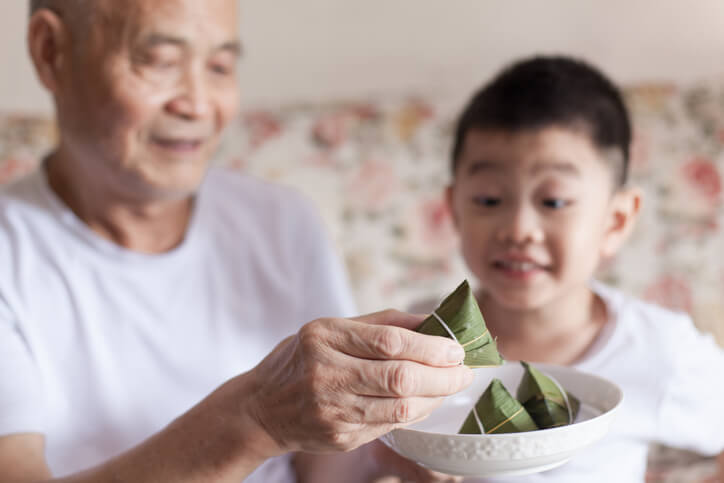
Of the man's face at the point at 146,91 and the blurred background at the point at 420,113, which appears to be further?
the blurred background at the point at 420,113

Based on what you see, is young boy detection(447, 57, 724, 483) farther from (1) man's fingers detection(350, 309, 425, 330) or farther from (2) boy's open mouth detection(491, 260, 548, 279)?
(1) man's fingers detection(350, 309, 425, 330)

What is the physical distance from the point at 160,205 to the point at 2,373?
16.1 inches

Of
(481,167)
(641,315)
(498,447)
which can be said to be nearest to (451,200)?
(481,167)

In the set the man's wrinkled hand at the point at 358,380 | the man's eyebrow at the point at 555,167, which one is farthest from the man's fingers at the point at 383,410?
the man's eyebrow at the point at 555,167

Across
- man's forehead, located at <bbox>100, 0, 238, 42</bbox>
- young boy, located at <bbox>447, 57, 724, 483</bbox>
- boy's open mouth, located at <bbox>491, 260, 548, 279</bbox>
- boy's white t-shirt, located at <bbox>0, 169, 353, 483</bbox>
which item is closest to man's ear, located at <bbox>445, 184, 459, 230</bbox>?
young boy, located at <bbox>447, 57, 724, 483</bbox>

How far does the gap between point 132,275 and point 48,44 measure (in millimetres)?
449

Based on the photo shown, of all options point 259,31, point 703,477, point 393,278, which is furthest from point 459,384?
point 259,31

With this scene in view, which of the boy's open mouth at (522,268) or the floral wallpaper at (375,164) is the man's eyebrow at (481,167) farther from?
the floral wallpaper at (375,164)

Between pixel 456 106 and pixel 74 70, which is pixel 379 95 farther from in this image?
pixel 74 70

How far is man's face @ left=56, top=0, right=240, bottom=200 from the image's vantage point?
1.12 metres

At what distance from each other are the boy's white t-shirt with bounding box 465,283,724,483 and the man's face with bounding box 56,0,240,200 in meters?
0.81

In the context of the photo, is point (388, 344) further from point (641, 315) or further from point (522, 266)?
point (641, 315)

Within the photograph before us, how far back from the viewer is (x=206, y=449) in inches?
33.2

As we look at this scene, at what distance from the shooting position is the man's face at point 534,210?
1.26 m
